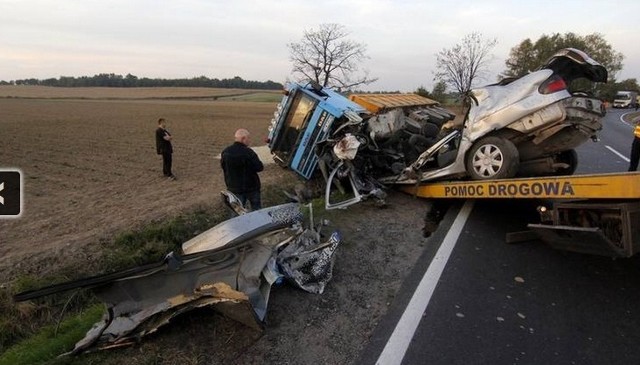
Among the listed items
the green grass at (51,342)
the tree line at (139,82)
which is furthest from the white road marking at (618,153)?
the tree line at (139,82)

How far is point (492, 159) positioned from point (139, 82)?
130 m

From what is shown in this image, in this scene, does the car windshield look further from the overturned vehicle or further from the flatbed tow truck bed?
Answer: the flatbed tow truck bed

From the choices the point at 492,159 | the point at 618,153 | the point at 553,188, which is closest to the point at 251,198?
the point at 492,159

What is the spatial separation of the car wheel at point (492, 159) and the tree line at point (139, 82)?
116 m

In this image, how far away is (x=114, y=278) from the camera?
3.45m

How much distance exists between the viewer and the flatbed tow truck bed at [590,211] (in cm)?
401

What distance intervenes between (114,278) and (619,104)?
72.6m

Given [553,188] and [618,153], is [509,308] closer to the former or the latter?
[553,188]

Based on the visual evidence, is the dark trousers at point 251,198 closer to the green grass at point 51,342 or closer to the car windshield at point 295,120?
the car windshield at point 295,120

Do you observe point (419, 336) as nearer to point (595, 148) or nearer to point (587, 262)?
point (587, 262)

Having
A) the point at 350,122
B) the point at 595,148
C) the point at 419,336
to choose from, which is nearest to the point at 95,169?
the point at 350,122

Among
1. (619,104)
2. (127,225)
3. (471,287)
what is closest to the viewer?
(471,287)

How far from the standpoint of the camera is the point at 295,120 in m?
9.14

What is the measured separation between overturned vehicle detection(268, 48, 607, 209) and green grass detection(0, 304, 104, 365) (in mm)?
3744
